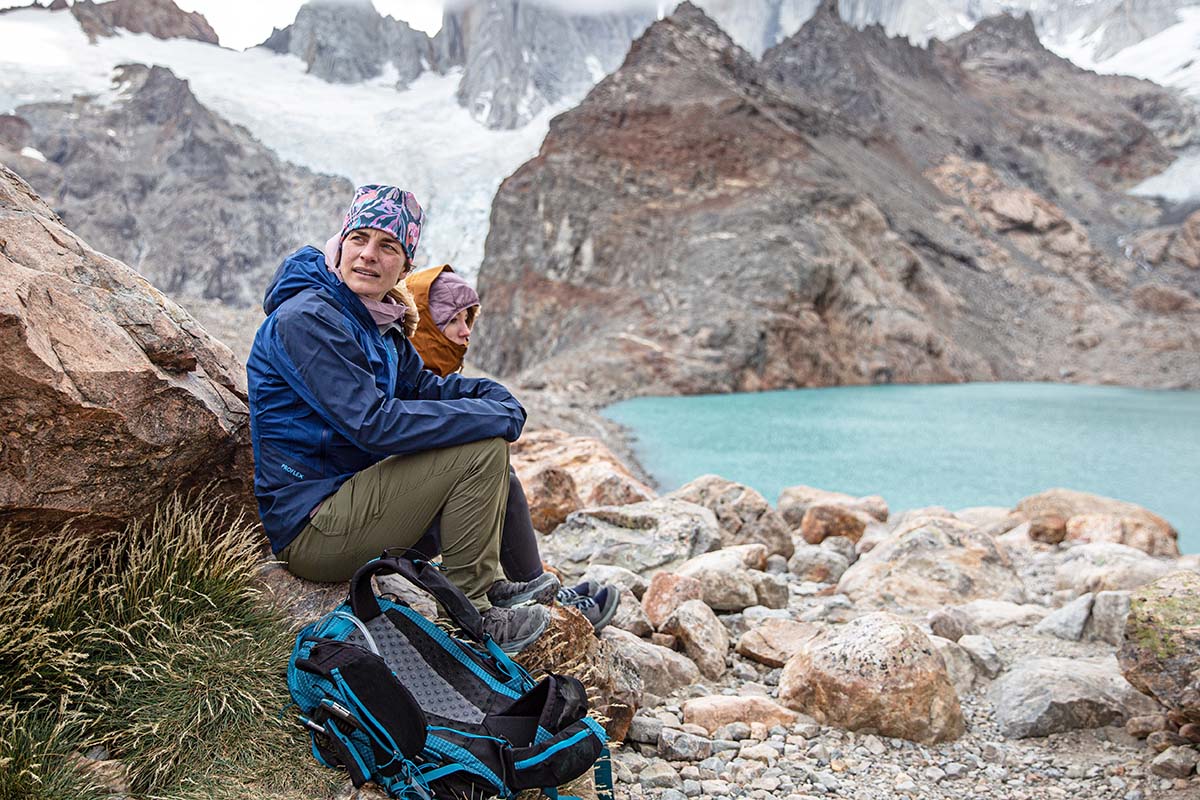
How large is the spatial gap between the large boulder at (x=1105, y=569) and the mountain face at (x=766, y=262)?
2471 cm

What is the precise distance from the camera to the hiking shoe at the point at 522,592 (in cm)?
324

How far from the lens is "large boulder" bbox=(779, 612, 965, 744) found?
371 cm

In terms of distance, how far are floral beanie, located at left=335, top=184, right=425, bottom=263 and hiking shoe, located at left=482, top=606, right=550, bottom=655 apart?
4.52 ft

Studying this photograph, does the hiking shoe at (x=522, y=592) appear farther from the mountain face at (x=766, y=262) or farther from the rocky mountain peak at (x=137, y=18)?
the rocky mountain peak at (x=137, y=18)

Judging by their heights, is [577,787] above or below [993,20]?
below

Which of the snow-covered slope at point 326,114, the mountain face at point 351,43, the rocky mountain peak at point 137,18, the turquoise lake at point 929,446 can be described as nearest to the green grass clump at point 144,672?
the turquoise lake at point 929,446

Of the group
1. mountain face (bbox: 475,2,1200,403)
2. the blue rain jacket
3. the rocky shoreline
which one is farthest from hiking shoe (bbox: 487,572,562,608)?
mountain face (bbox: 475,2,1200,403)

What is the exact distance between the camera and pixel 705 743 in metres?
3.48

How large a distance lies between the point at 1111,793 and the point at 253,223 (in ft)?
296

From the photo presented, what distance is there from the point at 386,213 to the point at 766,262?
1475 inches

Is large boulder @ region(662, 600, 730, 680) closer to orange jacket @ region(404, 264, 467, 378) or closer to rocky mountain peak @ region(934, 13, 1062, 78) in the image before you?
orange jacket @ region(404, 264, 467, 378)

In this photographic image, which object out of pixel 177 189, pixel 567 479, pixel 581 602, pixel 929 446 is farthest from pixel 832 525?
pixel 177 189

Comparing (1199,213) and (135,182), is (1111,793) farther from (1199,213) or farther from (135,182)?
(135,182)

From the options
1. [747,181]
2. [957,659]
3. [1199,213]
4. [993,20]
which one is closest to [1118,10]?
[993,20]
